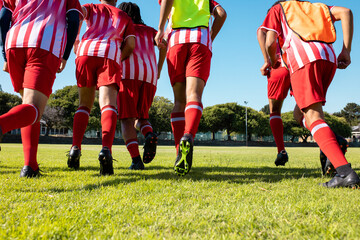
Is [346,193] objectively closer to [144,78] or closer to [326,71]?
[326,71]

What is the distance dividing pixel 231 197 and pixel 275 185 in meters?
0.82

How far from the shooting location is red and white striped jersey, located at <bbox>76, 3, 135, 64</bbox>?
3545 millimetres

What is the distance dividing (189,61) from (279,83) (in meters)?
2.29

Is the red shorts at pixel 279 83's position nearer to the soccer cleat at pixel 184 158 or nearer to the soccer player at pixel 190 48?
the soccer player at pixel 190 48

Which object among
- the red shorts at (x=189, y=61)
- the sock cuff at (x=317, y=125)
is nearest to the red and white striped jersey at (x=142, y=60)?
the red shorts at (x=189, y=61)

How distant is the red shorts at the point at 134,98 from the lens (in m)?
4.25

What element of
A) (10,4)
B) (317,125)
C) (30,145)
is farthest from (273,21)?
(30,145)

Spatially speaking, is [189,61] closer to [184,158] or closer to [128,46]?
[128,46]

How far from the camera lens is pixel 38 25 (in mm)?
2812

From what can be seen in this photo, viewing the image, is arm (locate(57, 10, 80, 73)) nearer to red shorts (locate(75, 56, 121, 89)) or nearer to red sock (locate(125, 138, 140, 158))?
red shorts (locate(75, 56, 121, 89))

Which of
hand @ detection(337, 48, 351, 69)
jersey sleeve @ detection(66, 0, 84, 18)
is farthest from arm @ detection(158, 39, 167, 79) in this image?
hand @ detection(337, 48, 351, 69)

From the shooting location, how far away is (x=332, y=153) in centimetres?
254

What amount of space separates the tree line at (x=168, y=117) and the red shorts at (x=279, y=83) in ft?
137

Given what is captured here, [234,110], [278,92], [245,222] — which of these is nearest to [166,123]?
[234,110]
